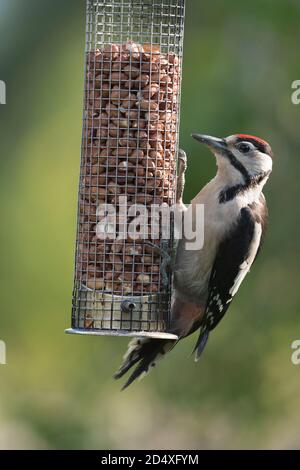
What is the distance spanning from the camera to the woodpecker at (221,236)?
6645 millimetres

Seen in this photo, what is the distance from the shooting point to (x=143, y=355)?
6691 millimetres

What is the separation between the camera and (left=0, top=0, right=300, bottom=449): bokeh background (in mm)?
8664

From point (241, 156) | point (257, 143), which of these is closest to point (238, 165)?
point (241, 156)

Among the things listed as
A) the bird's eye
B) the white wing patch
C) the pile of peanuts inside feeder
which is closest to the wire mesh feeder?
the pile of peanuts inside feeder

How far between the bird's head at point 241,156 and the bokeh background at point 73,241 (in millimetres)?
1560

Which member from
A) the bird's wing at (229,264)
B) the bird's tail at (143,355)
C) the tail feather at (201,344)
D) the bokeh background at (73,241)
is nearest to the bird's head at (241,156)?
the bird's wing at (229,264)

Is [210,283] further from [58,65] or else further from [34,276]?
[58,65]

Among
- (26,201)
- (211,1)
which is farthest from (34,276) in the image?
(211,1)

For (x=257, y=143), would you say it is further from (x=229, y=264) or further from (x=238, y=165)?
(x=229, y=264)

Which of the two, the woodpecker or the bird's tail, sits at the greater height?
the woodpecker

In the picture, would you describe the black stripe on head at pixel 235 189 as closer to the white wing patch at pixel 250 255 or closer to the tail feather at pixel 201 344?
the white wing patch at pixel 250 255

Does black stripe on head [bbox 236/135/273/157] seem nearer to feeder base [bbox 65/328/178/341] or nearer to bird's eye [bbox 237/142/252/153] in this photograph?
bird's eye [bbox 237/142/252/153]

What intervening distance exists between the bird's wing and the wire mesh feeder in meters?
0.59

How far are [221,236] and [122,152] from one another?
1.00 m
